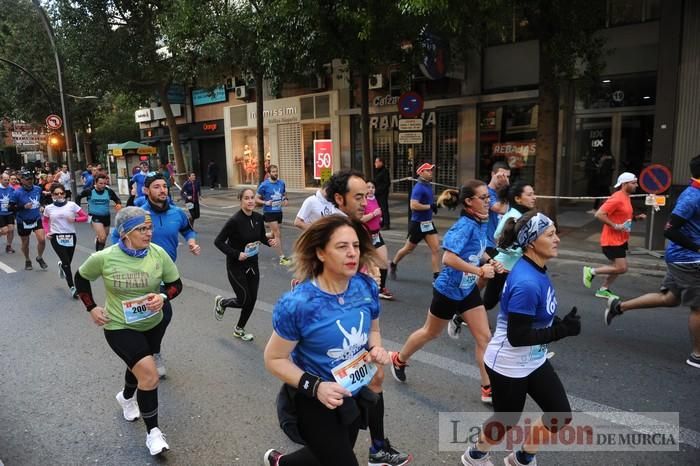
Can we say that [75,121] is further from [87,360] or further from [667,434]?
[667,434]

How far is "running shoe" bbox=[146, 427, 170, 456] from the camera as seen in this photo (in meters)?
3.39

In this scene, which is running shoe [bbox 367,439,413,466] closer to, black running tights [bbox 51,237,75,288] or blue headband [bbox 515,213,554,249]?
blue headband [bbox 515,213,554,249]

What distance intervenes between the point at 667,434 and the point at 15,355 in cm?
611

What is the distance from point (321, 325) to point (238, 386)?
8.16ft

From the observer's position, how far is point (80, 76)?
2142cm

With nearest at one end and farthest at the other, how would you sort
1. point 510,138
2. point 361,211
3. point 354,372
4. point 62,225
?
point 354,372 < point 361,211 < point 62,225 < point 510,138

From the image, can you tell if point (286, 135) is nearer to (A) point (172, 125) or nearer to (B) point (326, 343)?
(A) point (172, 125)

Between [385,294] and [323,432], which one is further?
[385,294]

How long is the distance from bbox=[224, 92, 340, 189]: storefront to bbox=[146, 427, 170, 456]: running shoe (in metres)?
17.7

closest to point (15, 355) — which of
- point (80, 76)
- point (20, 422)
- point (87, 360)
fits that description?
point (87, 360)

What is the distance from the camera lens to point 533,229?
2.77 metres

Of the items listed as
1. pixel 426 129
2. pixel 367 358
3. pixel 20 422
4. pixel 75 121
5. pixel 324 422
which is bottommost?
pixel 20 422

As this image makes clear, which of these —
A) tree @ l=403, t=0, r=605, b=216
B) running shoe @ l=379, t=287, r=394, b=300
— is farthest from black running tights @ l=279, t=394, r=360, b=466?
tree @ l=403, t=0, r=605, b=216

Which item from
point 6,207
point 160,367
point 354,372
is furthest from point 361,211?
point 6,207
